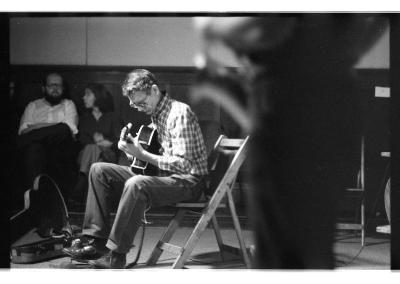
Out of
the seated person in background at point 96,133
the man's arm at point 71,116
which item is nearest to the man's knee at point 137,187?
the seated person in background at point 96,133

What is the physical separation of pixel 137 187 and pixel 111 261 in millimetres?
518

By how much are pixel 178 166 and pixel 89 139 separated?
705mm

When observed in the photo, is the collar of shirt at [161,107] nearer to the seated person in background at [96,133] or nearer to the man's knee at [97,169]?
the seated person in background at [96,133]

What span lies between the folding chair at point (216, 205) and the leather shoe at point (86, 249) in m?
0.34

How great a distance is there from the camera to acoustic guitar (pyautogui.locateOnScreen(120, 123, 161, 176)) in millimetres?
4075

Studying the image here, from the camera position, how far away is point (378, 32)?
4.21 meters

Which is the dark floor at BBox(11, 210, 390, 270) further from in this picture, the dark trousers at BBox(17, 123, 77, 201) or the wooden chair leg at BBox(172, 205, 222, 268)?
the dark trousers at BBox(17, 123, 77, 201)

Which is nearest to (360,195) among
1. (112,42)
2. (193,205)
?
(193,205)

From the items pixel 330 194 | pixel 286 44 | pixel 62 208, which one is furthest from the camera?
pixel 62 208

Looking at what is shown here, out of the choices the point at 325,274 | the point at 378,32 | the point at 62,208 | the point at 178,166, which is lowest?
the point at 325,274

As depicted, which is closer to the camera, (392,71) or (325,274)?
(325,274)

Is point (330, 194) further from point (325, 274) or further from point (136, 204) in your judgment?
point (136, 204)

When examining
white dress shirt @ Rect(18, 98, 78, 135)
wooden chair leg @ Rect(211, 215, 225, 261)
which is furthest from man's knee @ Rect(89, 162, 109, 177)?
wooden chair leg @ Rect(211, 215, 225, 261)

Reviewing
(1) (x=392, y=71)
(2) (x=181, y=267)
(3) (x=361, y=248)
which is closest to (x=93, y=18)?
(2) (x=181, y=267)
